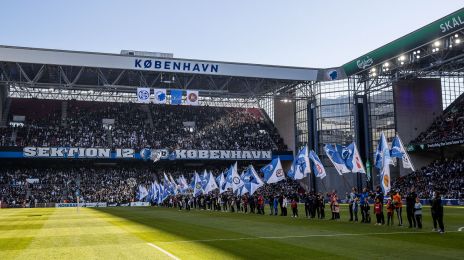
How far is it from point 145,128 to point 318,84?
27.7 metres

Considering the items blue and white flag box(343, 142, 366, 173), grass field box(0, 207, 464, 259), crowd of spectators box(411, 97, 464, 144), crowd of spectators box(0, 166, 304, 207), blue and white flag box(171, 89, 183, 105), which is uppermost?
blue and white flag box(171, 89, 183, 105)

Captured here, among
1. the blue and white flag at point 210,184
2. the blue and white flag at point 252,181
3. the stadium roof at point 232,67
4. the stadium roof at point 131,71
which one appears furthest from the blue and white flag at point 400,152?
the stadium roof at point 131,71

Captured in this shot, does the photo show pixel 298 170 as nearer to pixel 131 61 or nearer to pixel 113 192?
pixel 131 61

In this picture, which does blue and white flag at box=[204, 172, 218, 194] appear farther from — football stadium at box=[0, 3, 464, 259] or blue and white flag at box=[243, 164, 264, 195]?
blue and white flag at box=[243, 164, 264, 195]

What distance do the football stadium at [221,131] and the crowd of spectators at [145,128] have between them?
25 centimetres

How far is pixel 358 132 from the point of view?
61938 millimetres

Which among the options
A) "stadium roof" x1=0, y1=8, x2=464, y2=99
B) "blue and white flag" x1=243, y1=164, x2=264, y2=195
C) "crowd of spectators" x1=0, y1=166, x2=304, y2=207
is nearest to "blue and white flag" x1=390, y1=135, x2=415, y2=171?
"blue and white flag" x1=243, y1=164, x2=264, y2=195

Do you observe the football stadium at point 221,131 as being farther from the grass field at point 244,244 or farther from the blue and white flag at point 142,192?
the grass field at point 244,244

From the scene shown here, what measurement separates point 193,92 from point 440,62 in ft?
84.6

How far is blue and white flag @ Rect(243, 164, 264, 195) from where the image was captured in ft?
123

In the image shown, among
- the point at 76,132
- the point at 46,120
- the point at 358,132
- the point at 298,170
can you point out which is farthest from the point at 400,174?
the point at 46,120

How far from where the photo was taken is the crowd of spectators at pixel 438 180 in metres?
46.7

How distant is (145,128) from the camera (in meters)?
75.1

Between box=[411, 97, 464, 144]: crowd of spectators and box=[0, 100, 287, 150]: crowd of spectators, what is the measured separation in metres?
22.6
